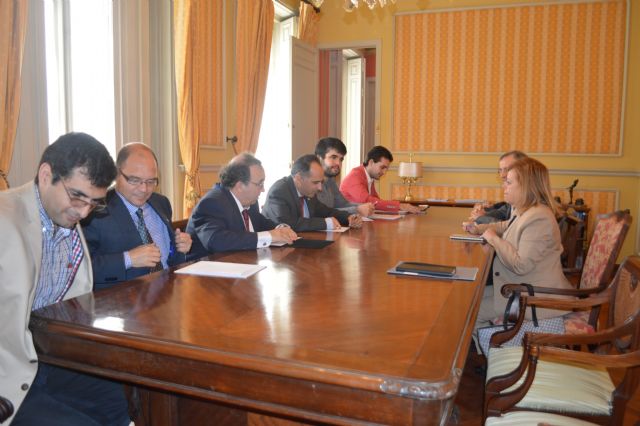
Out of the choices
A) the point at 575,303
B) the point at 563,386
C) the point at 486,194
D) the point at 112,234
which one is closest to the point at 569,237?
the point at 575,303

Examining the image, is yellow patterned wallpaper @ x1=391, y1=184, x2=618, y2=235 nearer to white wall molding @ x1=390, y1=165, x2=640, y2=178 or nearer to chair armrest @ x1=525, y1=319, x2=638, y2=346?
white wall molding @ x1=390, y1=165, x2=640, y2=178

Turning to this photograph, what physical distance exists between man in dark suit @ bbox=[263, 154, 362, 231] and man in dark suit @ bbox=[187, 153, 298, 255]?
1.71ft

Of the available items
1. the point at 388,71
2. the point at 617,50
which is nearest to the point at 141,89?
the point at 388,71

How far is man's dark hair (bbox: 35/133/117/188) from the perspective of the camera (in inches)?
62.9

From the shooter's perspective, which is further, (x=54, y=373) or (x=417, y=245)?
(x=417, y=245)

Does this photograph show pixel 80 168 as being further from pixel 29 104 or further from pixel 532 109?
pixel 532 109

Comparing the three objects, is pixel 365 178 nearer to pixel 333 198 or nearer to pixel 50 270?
pixel 333 198

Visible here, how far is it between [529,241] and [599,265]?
0.42m

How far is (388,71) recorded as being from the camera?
7.53 m

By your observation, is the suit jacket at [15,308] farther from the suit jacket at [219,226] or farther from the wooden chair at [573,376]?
the wooden chair at [573,376]

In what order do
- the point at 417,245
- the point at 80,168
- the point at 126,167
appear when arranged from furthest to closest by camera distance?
the point at 417,245, the point at 126,167, the point at 80,168

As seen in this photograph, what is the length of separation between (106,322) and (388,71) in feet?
21.9

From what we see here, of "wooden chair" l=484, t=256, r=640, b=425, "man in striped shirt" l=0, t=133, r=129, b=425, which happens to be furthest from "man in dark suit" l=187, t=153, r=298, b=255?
"wooden chair" l=484, t=256, r=640, b=425

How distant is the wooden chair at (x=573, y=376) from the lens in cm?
163
